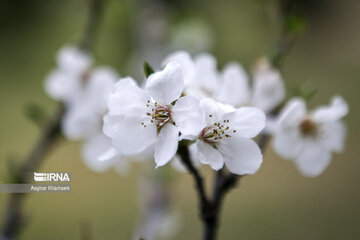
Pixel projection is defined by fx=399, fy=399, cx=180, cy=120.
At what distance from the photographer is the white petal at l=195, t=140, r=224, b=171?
484 mm

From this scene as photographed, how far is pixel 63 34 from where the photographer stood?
456 cm

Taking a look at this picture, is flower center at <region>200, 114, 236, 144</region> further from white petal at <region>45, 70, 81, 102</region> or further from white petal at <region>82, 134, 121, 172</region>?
white petal at <region>45, 70, 81, 102</region>

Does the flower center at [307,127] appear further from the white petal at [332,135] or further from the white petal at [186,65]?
the white petal at [186,65]

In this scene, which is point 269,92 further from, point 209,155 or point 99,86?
point 99,86

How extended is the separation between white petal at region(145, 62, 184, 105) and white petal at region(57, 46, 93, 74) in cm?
53

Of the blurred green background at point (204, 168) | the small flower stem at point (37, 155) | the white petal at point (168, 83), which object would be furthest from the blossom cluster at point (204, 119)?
the blurred green background at point (204, 168)

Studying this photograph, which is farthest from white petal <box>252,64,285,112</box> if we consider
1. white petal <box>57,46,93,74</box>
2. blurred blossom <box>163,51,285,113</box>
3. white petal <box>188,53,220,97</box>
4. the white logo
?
white petal <box>57,46,93,74</box>

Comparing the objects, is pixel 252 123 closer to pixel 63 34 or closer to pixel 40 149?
pixel 40 149

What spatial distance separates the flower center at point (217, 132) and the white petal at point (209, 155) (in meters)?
0.01

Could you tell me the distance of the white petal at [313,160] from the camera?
2.05ft

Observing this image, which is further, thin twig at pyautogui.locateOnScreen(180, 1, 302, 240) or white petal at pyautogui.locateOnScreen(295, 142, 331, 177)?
white petal at pyautogui.locateOnScreen(295, 142, 331, 177)

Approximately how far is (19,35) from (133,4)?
13.5 ft

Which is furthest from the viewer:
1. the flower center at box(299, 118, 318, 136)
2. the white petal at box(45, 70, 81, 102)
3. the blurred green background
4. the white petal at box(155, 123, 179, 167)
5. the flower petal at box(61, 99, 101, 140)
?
the blurred green background

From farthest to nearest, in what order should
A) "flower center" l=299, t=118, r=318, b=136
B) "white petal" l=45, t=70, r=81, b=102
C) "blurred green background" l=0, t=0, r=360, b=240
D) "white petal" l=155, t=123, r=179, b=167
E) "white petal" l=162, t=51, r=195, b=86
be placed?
"blurred green background" l=0, t=0, r=360, b=240, "white petal" l=45, t=70, r=81, b=102, "flower center" l=299, t=118, r=318, b=136, "white petal" l=162, t=51, r=195, b=86, "white petal" l=155, t=123, r=179, b=167
